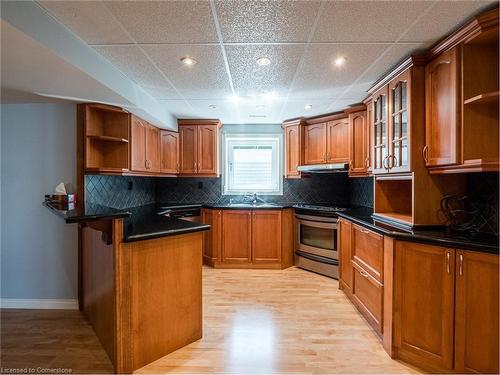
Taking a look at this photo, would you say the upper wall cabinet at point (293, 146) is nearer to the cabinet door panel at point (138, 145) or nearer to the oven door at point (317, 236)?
the oven door at point (317, 236)

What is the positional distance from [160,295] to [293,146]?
2.96 meters

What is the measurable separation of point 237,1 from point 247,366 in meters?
2.36

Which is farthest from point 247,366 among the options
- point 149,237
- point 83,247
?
point 83,247

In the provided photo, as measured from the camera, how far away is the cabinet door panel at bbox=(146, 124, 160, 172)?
3470 millimetres

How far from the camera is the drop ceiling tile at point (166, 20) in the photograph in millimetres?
1448

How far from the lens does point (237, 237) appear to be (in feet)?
12.6

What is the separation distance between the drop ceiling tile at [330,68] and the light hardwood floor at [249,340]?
7.60ft

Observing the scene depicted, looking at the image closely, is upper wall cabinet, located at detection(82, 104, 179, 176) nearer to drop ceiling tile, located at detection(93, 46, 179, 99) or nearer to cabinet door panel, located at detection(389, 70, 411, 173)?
drop ceiling tile, located at detection(93, 46, 179, 99)

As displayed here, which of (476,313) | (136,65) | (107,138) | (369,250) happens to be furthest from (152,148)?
(476,313)

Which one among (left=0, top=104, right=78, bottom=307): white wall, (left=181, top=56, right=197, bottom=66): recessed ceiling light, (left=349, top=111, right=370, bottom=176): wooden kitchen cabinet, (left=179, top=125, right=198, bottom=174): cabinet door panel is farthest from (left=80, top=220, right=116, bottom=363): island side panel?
(left=349, top=111, right=370, bottom=176): wooden kitchen cabinet

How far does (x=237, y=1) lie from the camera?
1415 millimetres

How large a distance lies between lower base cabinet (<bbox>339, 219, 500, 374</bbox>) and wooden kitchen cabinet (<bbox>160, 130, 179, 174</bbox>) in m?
3.14

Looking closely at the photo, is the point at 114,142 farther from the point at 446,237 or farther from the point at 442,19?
the point at 446,237

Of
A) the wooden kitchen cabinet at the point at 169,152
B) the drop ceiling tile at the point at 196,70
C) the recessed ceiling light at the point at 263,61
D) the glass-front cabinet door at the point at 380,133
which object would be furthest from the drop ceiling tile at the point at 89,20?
the glass-front cabinet door at the point at 380,133
